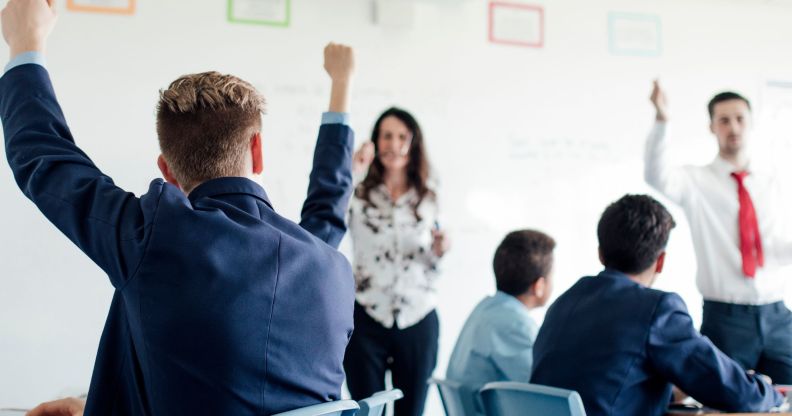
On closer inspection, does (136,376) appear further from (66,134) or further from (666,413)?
(666,413)

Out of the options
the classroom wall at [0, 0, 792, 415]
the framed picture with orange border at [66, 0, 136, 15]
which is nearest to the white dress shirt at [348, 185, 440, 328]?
the classroom wall at [0, 0, 792, 415]

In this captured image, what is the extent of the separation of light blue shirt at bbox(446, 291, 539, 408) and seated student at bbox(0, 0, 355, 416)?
1.05 metres

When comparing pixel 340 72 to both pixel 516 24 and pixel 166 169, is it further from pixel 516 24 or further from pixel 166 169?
pixel 516 24

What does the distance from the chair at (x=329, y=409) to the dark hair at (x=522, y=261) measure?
1.28 meters

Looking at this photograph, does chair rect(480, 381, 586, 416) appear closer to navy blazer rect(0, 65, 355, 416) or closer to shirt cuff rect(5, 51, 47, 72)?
navy blazer rect(0, 65, 355, 416)

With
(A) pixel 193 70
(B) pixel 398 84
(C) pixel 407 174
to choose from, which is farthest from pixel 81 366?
(B) pixel 398 84

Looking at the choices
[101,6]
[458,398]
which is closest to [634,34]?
[101,6]

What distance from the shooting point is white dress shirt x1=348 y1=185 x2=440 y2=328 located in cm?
305

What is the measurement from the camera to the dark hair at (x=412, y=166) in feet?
10.7

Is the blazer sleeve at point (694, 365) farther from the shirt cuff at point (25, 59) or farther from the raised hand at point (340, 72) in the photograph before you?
the shirt cuff at point (25, 59)

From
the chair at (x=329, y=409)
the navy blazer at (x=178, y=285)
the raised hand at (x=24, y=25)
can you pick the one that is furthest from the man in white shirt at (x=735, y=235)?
the raised hand at (x=24, y=25)

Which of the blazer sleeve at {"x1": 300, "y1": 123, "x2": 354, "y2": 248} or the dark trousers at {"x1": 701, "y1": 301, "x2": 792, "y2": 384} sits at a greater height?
the blazer sleeve at {"x1": 300, "y1": 123, "x2": 354, "y2": 248}

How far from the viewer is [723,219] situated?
3.14 m

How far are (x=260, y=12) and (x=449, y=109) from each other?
1.05 meters
